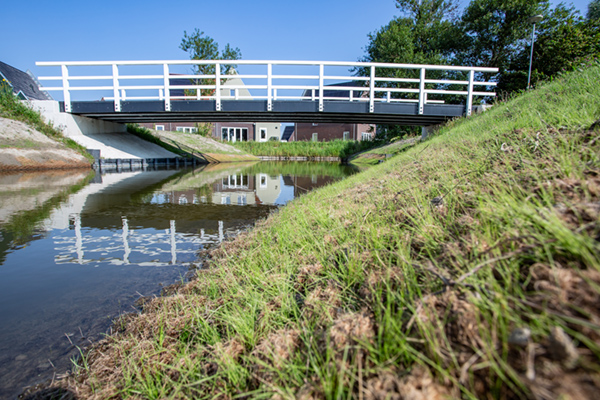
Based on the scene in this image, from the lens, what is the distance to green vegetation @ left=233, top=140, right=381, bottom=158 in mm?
32594

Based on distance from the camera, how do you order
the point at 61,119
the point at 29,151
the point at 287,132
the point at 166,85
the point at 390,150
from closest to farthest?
1. the point at 29,151
2. the point at 166,85
3. the point at 61,119
4. the point at 390,150
5. the point at 287,132

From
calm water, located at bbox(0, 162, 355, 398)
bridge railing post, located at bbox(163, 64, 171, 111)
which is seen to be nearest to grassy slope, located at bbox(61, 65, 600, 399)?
calm water, located at bbox(0, 162, 355, 398)

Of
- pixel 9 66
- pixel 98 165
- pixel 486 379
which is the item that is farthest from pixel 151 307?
pixel 9 66

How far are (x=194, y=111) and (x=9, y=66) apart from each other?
32.3 meters

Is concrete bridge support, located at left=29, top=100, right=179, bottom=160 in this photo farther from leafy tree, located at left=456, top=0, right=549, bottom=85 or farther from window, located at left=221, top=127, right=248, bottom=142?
leafy tree, located at left=456, top=0, right=549, bottom=85

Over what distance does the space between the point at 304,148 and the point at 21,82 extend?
29963 mm

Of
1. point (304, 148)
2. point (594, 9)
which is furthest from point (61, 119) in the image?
point (594, 9)

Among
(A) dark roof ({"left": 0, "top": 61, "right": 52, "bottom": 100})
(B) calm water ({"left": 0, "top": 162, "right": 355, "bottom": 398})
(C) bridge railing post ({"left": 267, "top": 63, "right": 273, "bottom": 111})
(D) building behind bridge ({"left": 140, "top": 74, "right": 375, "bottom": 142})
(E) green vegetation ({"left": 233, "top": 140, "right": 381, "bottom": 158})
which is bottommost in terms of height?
(B) calm water ({"left": 0, "top": 162, "right": 355, "bottom": 398})

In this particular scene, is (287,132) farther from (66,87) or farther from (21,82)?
(66,87)

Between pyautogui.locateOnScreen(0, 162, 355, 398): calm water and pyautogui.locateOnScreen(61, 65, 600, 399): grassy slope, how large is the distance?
39cm

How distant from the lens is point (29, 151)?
13.3 meters

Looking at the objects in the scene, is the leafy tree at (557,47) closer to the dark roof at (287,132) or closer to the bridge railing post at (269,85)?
the bridge railing post at (269,85)

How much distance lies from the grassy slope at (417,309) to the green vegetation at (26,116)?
1614cm

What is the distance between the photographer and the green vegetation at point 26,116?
14344 mm
